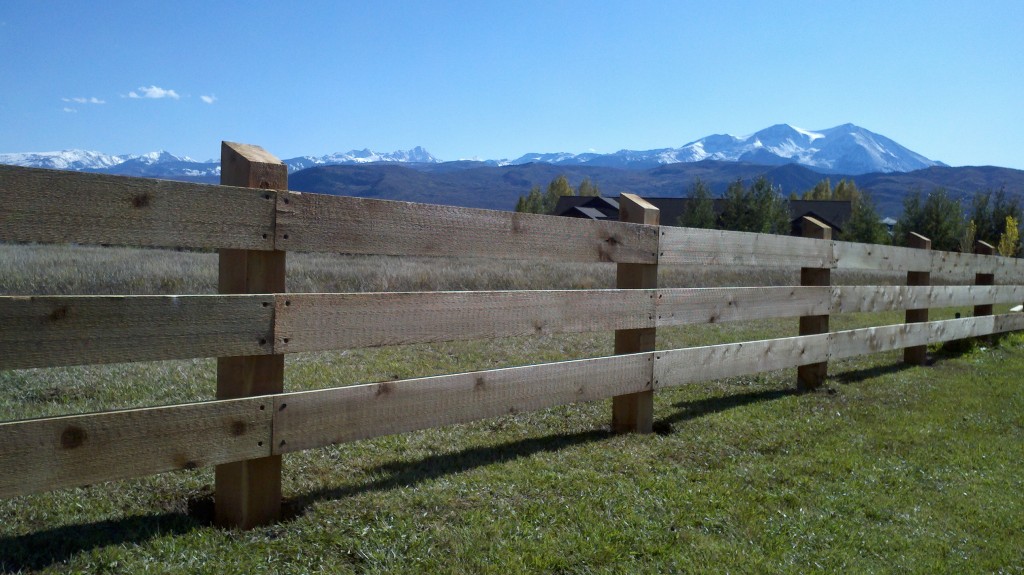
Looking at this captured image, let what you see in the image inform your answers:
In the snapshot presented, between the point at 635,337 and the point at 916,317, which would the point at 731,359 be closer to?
the point at 635,337

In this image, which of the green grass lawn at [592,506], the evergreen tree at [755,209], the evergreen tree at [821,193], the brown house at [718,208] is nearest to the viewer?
the green grass lawn at [592,506]

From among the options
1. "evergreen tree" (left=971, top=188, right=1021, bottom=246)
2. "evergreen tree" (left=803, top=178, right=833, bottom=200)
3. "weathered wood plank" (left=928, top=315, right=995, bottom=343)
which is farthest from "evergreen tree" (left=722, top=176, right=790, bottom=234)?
"weathered wood plank" (left=928, top=315, right=995, bottom=343)

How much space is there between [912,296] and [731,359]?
3.75m

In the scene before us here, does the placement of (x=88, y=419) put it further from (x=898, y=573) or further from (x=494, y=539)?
(x=898, y=573)

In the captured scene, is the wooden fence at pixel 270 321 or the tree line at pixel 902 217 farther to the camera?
the tree line at pixel 902 217

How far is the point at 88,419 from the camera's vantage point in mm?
Answer: 2660

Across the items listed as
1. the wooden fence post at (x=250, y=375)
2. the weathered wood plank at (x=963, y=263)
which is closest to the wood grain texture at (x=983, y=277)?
the weathered wood plank at (x=963, y=263)

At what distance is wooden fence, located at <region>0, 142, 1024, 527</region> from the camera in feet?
8.52

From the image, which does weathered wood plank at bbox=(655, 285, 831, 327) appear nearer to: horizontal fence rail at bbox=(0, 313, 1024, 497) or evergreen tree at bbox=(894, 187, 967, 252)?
horizontal fence rail at bbox=(0, 313, 1024, 497)

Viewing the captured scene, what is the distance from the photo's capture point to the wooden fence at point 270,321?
2598 millimetres

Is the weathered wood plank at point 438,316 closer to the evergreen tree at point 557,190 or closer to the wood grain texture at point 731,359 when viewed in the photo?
the wood grain texture at point 731,359

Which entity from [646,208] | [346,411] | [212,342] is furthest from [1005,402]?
[212,342]

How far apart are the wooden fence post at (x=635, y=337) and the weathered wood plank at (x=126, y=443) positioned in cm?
260

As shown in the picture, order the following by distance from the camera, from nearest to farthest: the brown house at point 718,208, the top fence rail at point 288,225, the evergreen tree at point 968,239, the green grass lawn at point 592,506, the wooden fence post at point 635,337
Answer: the top fence rail at point 288,225
the green grass lawn at point 592,506
the wooden fence post at point 635,337
the evergreen tree at point 968,239
the brown house at point 718,208
